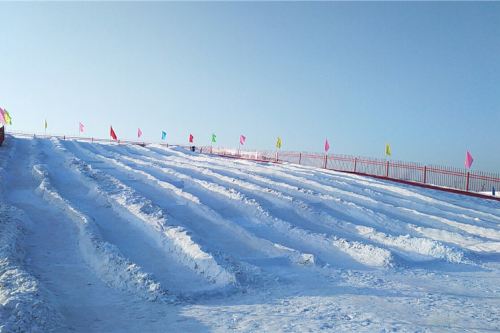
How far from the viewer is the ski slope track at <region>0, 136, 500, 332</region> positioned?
505 cm

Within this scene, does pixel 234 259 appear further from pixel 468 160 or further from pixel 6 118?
pixel 6 118

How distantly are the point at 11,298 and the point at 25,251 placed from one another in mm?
2473

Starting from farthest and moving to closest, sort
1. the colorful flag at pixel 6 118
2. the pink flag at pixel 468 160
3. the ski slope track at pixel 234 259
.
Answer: the colorful flag at pixel 6 118, the pink flag at pixel 468 160, the ski slope track at pixel 234 259

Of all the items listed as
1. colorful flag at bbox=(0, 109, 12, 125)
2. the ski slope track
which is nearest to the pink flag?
the ski slope track

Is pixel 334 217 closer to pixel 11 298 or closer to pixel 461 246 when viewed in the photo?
pixel 461 246

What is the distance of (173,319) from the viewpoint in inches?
199

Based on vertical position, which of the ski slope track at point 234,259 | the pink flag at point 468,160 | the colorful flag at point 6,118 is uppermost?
the colorful flag at point 6,118

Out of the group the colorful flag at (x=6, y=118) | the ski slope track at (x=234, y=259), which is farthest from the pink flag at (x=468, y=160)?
the colorful flag at (x=6, y=118)

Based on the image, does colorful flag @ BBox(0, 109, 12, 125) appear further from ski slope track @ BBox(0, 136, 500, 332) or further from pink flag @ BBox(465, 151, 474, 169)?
pink flag @ BBox(465, 151, 474, 169)

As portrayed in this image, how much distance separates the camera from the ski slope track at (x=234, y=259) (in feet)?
16.6

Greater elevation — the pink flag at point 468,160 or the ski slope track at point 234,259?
the pink flag at point 468,160

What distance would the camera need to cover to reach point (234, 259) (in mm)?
7328

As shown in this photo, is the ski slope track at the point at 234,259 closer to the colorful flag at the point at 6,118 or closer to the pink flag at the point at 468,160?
the pink flag at the point at 468,160

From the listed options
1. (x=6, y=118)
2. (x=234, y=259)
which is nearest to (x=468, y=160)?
(x=234, y=259)
